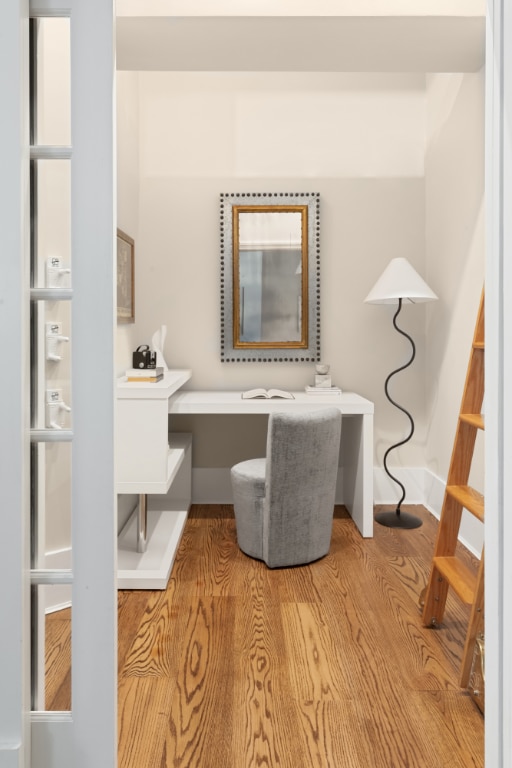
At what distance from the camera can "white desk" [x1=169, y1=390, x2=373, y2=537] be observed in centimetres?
321

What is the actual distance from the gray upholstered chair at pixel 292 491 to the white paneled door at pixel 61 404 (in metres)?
1.50

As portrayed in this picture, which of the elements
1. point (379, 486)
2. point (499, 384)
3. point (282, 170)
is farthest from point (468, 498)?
point (282, 170)

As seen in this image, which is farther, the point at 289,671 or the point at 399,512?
the point at 399,512

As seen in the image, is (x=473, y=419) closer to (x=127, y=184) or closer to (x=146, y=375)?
(x=146, y=375)

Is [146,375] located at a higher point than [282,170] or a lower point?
lower

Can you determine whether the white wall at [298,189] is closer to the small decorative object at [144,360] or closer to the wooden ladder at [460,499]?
the small decorative object at [144,360]

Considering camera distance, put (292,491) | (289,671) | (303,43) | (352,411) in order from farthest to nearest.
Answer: (352,411) → (292,491) → (303,43) → (289,671)

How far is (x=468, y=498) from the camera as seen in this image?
6.46 feet

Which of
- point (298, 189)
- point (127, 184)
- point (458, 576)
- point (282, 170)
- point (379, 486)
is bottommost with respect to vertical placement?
point (379, 486)

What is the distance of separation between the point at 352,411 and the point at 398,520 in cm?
78

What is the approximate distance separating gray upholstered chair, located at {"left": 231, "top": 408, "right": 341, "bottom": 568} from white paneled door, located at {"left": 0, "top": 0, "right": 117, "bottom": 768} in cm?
150

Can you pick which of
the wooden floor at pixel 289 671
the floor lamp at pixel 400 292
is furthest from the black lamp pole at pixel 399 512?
the wooden floor at pixel 289 671

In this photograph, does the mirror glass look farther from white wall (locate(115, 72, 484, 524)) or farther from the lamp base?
the lamp base

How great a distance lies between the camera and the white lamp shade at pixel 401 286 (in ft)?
10.6
